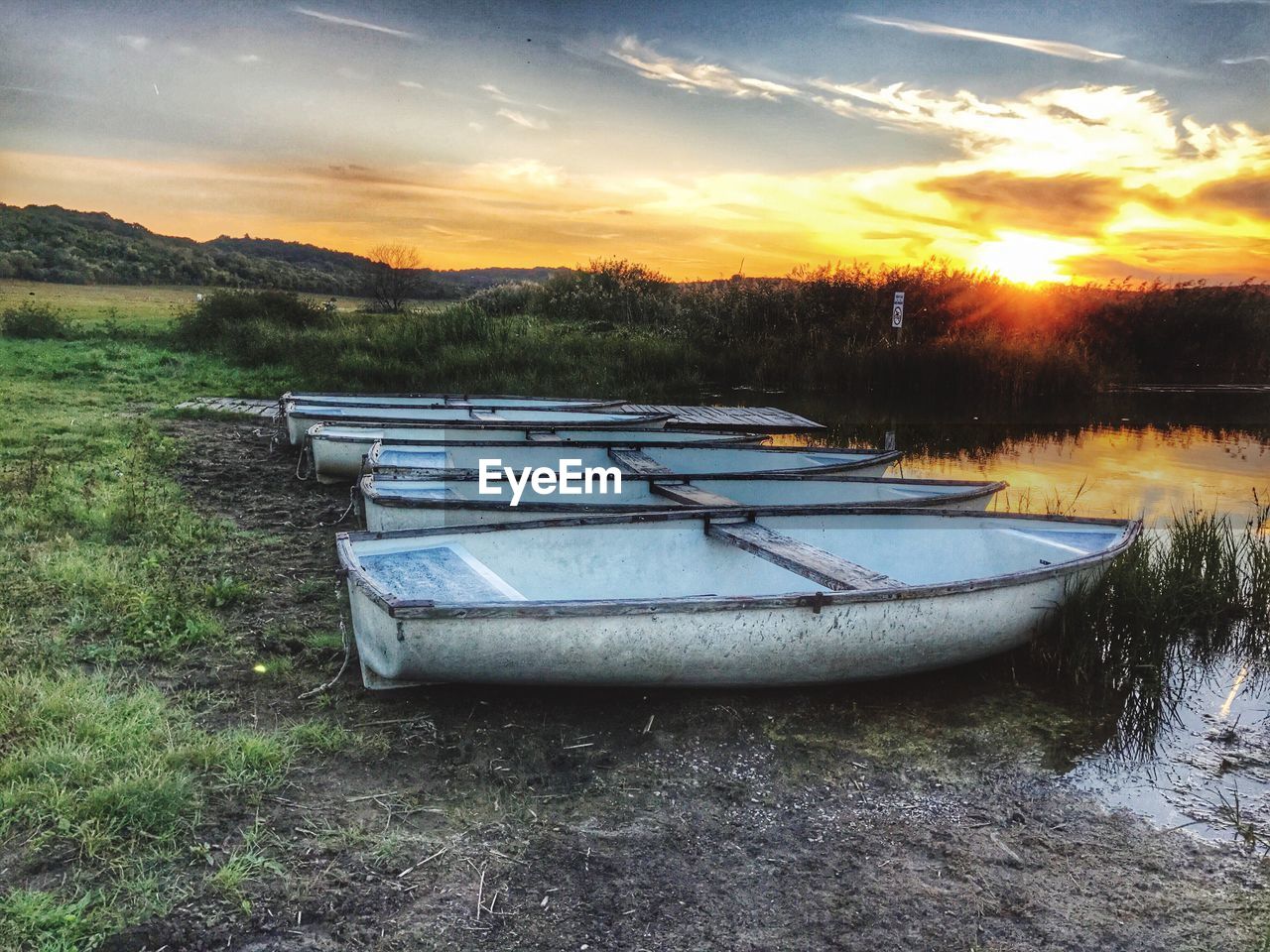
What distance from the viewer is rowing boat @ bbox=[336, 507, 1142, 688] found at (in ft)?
11.5

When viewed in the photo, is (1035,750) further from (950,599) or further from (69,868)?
(69,868)

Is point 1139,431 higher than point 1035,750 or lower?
higher

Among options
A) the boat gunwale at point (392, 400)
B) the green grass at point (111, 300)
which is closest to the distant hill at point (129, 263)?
the green grass at point (111, 300)

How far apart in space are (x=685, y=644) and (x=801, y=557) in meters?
0.95

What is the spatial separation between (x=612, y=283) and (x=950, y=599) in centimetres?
1932

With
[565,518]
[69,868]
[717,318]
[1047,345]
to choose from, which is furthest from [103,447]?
[1047,345]

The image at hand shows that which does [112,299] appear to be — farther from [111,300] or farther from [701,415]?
[701,415]

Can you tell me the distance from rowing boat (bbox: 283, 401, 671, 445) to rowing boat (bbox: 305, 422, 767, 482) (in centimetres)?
8

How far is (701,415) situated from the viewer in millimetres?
11586

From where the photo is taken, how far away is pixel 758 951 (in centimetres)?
248

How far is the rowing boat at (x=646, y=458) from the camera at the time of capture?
6.63m

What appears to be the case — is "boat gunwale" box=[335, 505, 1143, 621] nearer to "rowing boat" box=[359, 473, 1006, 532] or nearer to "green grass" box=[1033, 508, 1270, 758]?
"rowing boat" box=[359, 473, 1006, 532]

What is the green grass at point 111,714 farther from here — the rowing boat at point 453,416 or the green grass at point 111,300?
the green grass at point 111,300

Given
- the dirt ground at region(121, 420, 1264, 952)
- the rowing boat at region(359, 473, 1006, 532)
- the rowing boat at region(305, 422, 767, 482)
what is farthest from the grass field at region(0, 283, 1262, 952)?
the rowing boat at region(305, 422, 767, 482)
